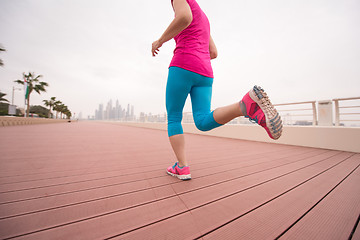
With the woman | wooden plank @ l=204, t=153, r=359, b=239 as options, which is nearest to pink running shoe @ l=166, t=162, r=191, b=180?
the woman

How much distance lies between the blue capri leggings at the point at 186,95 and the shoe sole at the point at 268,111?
0.26 m

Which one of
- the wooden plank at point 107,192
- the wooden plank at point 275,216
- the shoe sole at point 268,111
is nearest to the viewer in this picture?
the wooden plank at point 275,216

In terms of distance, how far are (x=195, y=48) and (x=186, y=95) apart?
1.03 feet

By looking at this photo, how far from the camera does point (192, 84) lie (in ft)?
3.06

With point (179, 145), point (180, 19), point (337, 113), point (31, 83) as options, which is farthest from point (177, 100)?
point (31, 83)

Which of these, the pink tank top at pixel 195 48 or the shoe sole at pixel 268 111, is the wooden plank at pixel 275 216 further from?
the pink tank top at pixel 195 48

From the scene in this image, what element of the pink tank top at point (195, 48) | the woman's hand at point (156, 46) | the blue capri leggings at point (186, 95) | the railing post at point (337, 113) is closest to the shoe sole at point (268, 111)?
the blue capri leggings at point (186, 95)

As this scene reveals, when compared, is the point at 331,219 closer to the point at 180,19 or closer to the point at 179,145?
the point at 179,145

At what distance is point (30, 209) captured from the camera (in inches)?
23.0

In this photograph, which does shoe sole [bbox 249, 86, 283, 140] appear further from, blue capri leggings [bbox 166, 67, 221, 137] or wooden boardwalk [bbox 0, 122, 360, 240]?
wooden boardwalk [bbox 0, 122, 360, 240]

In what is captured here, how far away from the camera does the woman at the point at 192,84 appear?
29.2 inches

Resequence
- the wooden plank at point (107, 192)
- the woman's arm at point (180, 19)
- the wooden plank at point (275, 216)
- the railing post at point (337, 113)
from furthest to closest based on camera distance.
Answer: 1. the railing post at point (337, 113)
2. the woman's arm at point (180, 19)
3. the wooden plank at point (107, 192)
4. the wooden plank at point (275, 216)

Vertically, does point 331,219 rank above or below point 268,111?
below

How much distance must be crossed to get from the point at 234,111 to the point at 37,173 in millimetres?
1468
